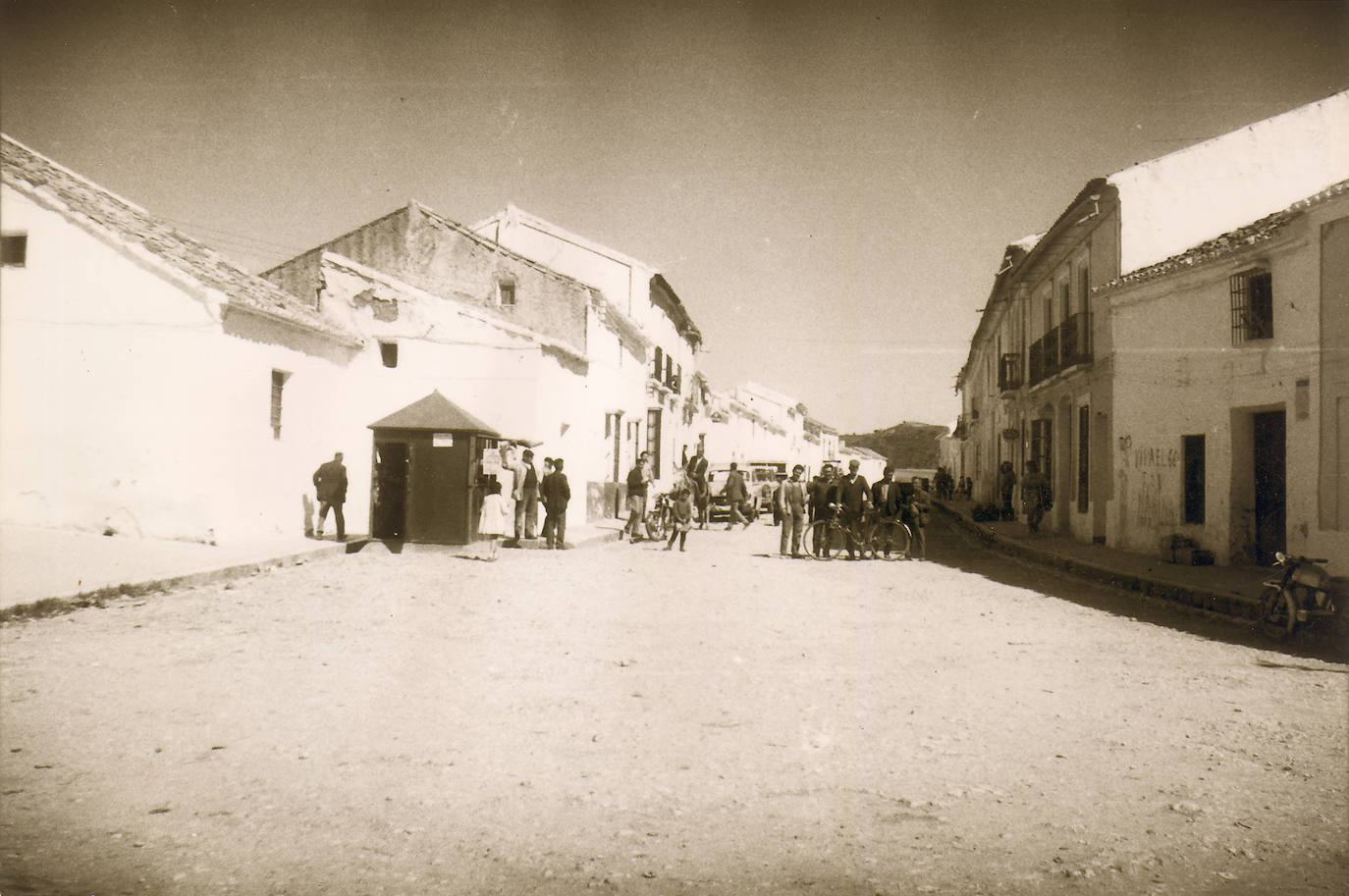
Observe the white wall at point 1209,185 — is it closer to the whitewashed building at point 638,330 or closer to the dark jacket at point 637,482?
the dark jacket at point 637,482

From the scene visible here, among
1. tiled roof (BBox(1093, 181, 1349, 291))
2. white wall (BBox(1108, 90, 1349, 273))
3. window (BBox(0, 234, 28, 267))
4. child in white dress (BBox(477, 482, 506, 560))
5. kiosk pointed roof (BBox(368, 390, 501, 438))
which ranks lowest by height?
child in white dress (BBox(477, 482, 506, 560))

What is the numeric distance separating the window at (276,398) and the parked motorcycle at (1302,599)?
13.6 meters

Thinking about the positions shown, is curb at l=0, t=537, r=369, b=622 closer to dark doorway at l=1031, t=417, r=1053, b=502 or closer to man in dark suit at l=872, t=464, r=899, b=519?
man in dark suit at l=872, t=464, r=899, b=519

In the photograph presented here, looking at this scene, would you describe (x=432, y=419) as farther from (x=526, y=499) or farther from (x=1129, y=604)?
(x=1129, y=604)

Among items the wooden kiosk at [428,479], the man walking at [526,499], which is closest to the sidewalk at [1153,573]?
the man walking at [526,499]

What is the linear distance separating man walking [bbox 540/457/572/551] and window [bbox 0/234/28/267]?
7.60 metres

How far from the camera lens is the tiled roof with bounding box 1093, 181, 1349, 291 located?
11648 mm

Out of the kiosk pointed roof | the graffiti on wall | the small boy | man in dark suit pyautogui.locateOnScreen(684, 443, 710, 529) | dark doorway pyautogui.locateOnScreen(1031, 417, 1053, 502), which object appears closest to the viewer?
the graffiti on wall

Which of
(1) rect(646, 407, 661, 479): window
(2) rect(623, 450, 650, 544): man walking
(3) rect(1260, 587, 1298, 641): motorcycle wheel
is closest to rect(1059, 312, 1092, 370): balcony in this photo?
(2) rect(623, 450, 650, 544): man walking

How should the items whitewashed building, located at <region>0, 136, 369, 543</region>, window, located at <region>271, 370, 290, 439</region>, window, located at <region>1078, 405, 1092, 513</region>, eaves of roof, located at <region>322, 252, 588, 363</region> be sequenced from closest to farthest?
whitewashed building, located at <region>0, 136, 369, 543</region> → window, located at <region>271, 370, 290, 439</region> → eaves of roof, located at <region>322, 252, 588, 363</region> → window, located at <region>1078, 405, 1092, 513</region>

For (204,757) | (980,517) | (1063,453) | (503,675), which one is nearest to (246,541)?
(503,675)

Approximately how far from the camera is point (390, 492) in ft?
52.9

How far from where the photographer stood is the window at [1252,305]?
42.4 ft

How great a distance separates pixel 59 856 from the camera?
12.0 ft
